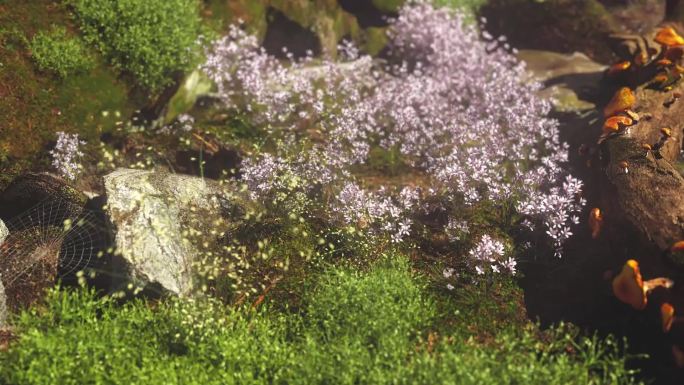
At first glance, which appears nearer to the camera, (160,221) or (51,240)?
(160,221)

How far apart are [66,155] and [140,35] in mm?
2099

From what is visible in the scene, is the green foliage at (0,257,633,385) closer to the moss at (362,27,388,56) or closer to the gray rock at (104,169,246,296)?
the gray rock at (104,169,246,296)

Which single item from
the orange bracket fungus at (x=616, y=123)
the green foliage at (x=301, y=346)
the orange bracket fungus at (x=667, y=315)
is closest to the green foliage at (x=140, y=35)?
the green foliage at (x=301, y=346)

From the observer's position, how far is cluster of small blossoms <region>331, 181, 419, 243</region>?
8.41 metres

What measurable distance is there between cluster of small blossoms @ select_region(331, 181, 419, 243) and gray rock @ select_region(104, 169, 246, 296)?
140 cm

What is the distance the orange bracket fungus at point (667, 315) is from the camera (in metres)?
6.36

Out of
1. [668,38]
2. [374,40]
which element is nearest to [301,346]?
[668,38]

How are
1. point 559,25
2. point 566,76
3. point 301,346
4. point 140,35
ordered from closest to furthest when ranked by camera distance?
point 301,346 → point 140,35 → point 566,76 → point 559,25

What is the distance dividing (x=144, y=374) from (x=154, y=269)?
1.15m

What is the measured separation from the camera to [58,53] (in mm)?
9281

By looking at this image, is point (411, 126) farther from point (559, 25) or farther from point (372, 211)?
point (559, 25)

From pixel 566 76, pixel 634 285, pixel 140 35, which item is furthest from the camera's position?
pixel 566 76

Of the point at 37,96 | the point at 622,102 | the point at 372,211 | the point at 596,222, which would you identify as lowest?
the point at 37,96

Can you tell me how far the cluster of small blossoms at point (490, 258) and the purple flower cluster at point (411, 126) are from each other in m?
0.02
